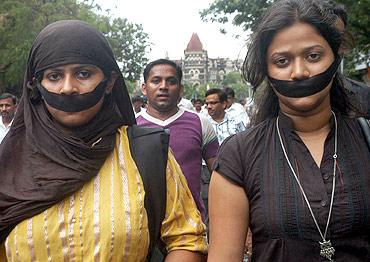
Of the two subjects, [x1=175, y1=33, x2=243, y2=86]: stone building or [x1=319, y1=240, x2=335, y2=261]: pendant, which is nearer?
[x1=319, y1=240, x2=335, y2=261]: pendant

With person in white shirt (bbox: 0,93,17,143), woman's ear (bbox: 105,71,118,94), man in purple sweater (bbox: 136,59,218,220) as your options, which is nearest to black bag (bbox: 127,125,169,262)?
woman's ear (bbox: 105,71,118,94)

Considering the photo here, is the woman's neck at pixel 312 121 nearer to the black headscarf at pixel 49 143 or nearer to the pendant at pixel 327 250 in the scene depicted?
the pendant at pixel 327 250

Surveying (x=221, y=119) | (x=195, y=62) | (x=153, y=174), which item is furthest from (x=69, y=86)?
(x=195, y=62)

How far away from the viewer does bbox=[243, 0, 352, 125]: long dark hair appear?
6.71 ft

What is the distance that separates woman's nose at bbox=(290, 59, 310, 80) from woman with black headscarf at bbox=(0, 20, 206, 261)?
59 centimetres

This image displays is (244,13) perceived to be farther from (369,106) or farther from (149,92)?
(369,106)

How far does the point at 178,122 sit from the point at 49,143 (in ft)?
Result: 8.39

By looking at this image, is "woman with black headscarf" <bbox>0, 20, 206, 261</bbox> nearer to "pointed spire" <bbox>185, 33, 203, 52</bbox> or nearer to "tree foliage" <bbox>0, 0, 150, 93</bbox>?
"tree foliage" <bbox>0, 0, 150, 93</bbox>

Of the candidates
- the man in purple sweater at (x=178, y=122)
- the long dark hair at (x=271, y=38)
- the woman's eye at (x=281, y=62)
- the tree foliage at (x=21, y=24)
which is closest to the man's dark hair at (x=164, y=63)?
the man in purple sweater at (x=178, y=122)

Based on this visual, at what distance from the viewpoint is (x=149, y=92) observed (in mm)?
4875

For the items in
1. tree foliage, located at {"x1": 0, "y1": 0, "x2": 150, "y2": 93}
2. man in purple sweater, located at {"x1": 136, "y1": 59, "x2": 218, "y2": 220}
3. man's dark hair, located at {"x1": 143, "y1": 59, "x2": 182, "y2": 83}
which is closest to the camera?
man in purple sweater, located at {"x1": 136, "y1": 59, "x2": 218, "y2": 220}

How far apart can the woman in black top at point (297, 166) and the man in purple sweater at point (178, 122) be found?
89.7 inches

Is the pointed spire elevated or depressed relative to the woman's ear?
elevated

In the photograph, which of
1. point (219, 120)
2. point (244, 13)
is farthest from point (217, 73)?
point (219, 120)
